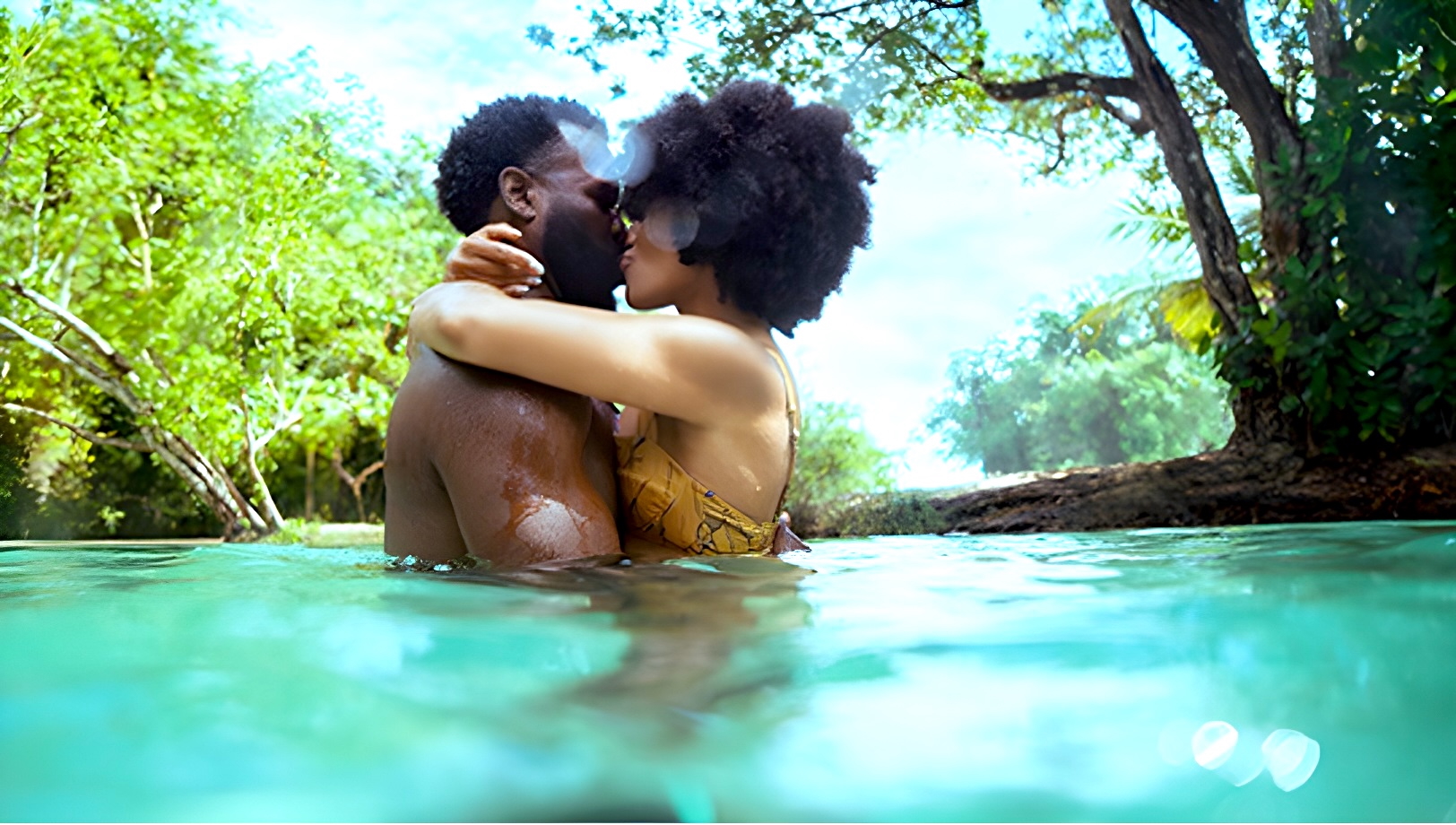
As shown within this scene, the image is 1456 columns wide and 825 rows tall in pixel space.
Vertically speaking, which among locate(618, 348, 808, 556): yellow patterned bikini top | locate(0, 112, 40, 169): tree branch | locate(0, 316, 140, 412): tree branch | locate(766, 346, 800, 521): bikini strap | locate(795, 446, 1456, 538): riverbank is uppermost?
locate(0, 112, 40, 169): tree branch

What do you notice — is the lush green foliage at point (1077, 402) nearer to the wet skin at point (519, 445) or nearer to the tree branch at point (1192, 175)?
the tree branch at point (1192, 175)

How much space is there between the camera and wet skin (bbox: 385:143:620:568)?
6.01ft

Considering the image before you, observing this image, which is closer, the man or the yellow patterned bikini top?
the man

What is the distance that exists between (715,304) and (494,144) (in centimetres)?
59

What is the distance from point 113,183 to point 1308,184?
35.6 ft

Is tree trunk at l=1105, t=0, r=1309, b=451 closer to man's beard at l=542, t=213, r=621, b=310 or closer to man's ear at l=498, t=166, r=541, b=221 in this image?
man's beard at l=542, t=213, r=621, b=310

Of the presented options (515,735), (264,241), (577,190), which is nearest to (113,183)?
(264,241)

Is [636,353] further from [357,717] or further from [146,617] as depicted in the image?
[357,717]

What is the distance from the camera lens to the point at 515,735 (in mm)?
738

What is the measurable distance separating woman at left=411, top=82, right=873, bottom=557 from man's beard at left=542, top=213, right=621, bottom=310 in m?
0.05

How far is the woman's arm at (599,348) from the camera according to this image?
1813mm

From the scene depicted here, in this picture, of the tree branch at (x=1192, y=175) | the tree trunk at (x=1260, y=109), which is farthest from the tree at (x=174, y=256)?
the tree trunk at (x=1260, y=109)

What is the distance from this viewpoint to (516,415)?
1.86 metres

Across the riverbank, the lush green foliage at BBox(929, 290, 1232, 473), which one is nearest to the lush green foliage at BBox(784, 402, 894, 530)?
the riverbank
